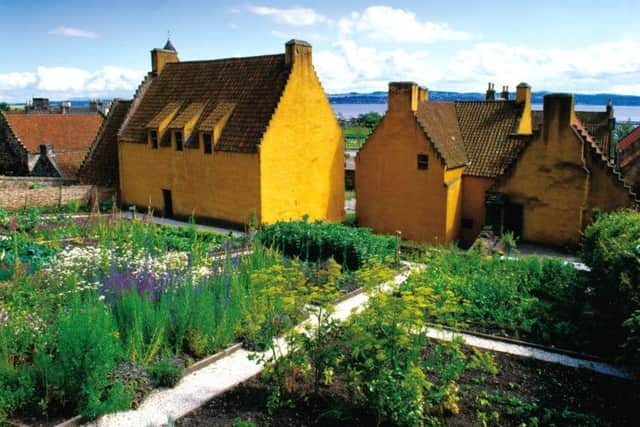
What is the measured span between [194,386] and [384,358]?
165 inches

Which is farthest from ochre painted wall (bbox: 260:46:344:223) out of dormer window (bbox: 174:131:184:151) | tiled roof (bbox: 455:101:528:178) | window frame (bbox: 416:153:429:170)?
tiled roof (bbox: 455:101:528:178)

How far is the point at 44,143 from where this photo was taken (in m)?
38.1

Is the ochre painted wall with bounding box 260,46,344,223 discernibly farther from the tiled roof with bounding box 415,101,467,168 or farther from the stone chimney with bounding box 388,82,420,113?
the tiled roof with bounding box 415,101,467,168

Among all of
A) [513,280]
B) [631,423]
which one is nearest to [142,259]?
[513,280]

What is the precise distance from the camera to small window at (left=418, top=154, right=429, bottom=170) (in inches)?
1053

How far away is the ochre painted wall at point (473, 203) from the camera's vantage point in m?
27.4

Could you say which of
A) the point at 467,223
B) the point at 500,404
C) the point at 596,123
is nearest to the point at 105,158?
the point at 467,223

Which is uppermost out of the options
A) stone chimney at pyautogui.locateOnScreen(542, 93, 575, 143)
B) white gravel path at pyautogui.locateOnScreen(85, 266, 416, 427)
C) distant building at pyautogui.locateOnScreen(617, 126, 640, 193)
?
stone chimney at pyautogui.locateOnScreen(542, 93, 575, 143)

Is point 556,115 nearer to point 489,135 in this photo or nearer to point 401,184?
point 489,135

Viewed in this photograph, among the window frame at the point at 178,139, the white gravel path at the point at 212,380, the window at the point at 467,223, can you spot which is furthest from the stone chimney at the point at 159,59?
the white gravel path at the point at 212,380

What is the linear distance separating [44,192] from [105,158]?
174 inches

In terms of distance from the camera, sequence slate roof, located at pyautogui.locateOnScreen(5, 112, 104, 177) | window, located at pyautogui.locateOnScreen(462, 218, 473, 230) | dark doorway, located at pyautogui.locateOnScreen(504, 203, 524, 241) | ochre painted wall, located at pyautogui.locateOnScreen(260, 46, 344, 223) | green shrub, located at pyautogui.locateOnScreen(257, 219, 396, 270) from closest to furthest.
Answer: green shrub, located at pyautogui.locateOnScreen(257, 219, 396, 270), ochre painted wall, located at pyautogui.locateOnScreen(260, 46, 344, 223), dark doorway, located at pyautogui.locateOnScreen(504, 203, 524, 241), window, located at pyautogui.locateOnScreen(462, 218, 473, 230), slate roof, located at pyautogui.locateOnScreen(5, 112, 104, 177)

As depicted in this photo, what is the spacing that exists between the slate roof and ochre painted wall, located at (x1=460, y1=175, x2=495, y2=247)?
80.7 ft

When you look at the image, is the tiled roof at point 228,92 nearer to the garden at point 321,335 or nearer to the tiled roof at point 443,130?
the tiled roof at point 443,130
